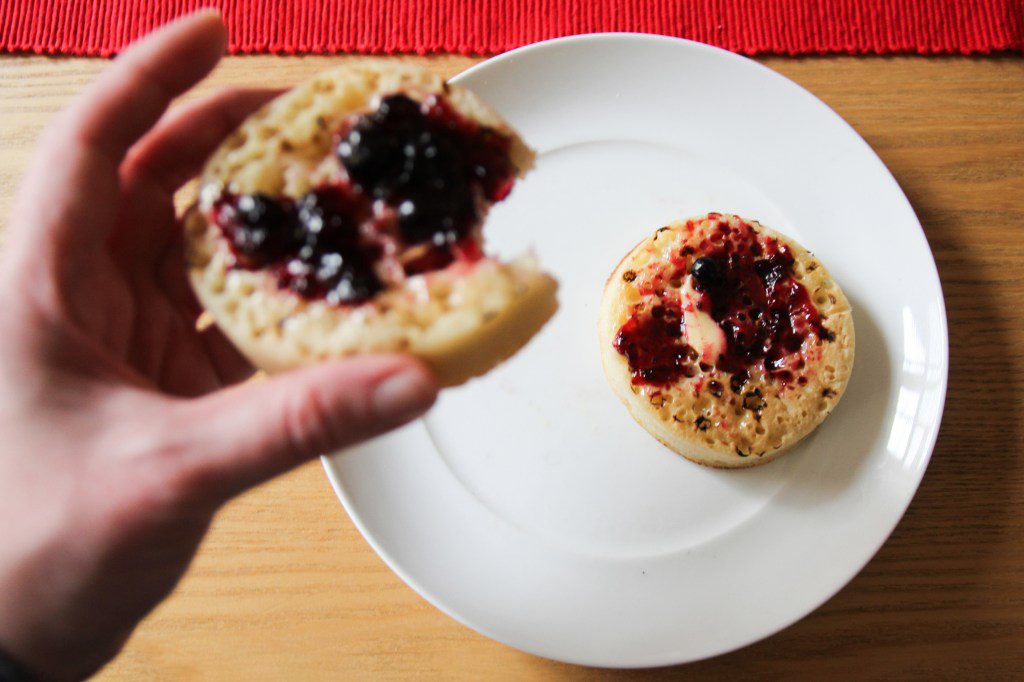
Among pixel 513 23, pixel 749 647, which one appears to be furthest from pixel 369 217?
pixel 749 647

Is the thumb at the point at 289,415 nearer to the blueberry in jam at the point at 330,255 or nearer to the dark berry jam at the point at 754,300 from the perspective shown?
the blueberry in jam at the point at 330,255

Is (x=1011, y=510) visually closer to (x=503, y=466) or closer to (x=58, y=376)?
(x=503, y=466)

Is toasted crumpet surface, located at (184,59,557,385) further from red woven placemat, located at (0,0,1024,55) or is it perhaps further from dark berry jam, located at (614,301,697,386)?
red woven placemat, located at (0,0,1024,55)

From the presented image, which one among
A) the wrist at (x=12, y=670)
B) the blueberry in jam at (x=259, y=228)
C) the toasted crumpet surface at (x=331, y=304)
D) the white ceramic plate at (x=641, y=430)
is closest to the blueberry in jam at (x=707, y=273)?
the white ceramic plate at (x=641, y=430)

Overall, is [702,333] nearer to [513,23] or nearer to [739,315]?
[739,315]

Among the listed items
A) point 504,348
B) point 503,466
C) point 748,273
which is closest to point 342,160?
point 504,348

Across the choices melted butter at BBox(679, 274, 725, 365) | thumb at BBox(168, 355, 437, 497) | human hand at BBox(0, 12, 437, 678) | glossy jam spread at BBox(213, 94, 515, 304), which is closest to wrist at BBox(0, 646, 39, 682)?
human hand at BBox(0, 12, 437, 678)
